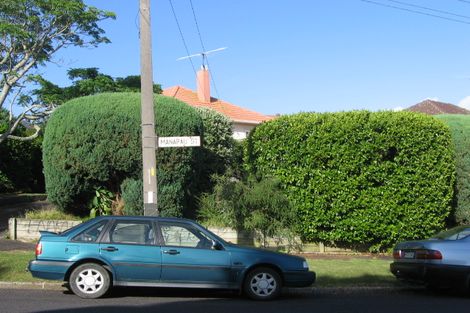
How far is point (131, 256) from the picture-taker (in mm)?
8547

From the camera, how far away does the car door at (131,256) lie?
8508 mm

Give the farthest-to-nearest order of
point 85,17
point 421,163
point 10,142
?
1. point 10,142
2. point 85,17
3. point 421,163

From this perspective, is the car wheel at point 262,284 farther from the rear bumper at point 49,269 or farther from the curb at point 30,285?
the curb at point 30,285

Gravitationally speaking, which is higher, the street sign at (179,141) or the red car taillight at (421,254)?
the street sign at (179,141)

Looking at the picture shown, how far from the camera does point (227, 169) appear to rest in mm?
15844

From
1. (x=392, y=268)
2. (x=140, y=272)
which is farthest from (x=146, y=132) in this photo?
(x=392, y=268)

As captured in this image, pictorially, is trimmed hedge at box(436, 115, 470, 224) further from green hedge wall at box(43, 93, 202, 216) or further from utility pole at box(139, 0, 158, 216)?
utility pole at box(139, 0, 158, 216)

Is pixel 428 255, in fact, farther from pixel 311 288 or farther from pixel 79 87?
pixel 79 87

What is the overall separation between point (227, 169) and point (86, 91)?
9168 mm

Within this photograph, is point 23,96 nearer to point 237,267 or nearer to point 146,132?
point 146,132

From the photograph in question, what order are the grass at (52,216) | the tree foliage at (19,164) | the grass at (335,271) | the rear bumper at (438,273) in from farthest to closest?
the tree foliage at (19,164)
the grass at (52,216)
the grass at (335,271)
the rear bumper at (438,273)

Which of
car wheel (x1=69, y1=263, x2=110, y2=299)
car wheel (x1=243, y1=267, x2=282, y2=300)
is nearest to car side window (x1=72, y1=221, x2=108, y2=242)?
car wheel (x1=69, y1=263, x2=110, y2=299)

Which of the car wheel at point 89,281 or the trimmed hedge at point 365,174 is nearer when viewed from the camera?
the car wheel at point 89,281

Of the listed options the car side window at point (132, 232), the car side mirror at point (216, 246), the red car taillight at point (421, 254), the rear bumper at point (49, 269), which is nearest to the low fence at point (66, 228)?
the red car taillight at point (421, 254)
